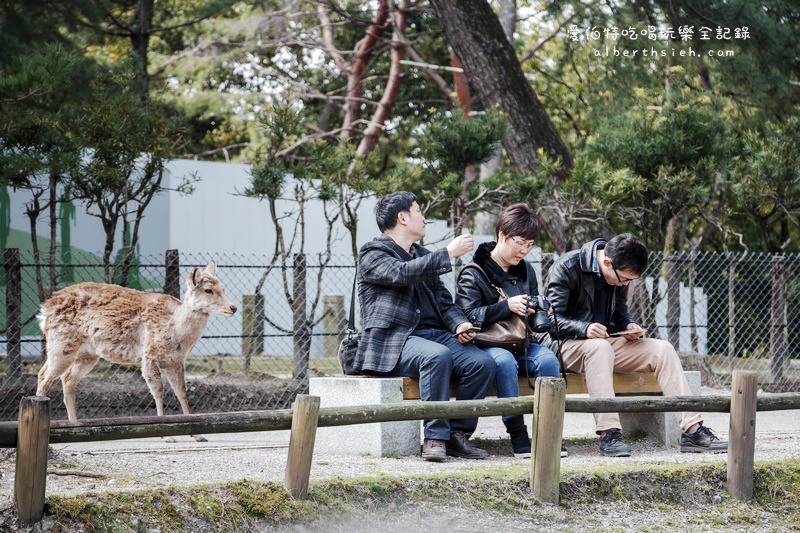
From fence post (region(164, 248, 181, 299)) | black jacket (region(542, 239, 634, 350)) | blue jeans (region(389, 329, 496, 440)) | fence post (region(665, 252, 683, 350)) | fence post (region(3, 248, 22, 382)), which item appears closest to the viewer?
blue jeans (region(389, 329, 496, 440))

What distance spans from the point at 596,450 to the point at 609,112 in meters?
8.60

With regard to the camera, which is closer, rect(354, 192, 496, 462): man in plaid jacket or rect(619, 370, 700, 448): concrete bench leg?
rect(354, 192, 496, 462): man in plaid jacket

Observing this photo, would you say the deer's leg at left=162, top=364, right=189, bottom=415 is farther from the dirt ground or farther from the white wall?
the white wall

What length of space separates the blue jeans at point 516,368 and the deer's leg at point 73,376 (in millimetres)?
3118

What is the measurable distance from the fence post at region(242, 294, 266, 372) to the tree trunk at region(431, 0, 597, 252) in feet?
11.8

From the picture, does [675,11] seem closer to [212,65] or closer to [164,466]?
[164,466]

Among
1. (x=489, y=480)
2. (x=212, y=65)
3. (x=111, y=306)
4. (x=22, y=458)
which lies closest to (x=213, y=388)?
(x=111, y=306)

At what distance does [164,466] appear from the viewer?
579 centimetres

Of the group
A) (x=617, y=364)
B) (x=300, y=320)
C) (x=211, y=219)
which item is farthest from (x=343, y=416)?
(x=211, y=219)

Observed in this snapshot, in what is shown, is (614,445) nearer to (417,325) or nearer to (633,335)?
(633,335)

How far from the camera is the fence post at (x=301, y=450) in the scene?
4719 mm

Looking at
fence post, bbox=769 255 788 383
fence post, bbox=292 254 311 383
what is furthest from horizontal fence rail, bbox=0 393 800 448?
fence post, bbox=769 255 788 383

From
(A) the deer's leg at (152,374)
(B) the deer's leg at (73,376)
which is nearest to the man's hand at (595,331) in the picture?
(A) the deer's leg at (152,374)

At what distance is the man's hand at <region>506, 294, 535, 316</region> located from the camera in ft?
19.9
